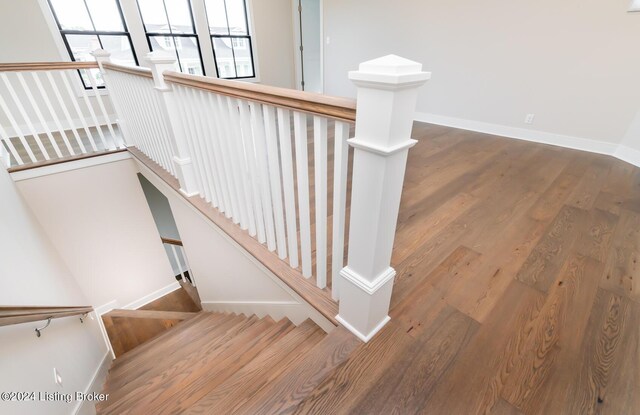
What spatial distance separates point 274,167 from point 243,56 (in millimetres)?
5339

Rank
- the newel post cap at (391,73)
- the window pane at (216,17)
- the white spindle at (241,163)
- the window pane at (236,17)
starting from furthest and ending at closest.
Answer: the window pane at (236,17) < the window pane at (216,17) < the white spindle at (241,163) < the newel post cap at (391,73)

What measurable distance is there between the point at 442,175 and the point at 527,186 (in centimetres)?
61

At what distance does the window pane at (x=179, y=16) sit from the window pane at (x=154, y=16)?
0.34 feet

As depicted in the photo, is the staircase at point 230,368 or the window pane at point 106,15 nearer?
the staircase at point 230,368

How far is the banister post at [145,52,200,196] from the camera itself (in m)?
1.65

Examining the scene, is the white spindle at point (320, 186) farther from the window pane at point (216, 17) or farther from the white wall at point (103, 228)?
A: the window pane at point (216, 17)

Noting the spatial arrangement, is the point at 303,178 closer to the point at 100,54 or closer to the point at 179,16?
the point at 100,54

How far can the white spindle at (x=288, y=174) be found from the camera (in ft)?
3.32

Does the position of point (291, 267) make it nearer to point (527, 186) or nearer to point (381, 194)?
point (381, 194)

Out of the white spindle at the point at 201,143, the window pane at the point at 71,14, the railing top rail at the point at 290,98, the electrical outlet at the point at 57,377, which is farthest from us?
the window pane at the point at 71,14

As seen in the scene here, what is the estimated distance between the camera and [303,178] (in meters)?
1.07

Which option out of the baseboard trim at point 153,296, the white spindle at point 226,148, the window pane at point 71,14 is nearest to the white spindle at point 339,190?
the white spindle at point 226,148

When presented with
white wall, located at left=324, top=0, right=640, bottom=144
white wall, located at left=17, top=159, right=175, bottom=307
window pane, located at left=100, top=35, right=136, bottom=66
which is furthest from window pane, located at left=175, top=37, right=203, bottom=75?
white wall, located at left=324, top=0, right=640, bottom=144

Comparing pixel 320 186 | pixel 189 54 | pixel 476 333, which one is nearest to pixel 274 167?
pixel 320 186
